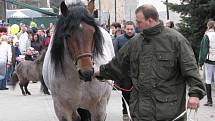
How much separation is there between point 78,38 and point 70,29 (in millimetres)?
243

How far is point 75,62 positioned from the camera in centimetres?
689

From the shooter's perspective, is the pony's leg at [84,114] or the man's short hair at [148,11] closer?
the man's short hair at [148,11]

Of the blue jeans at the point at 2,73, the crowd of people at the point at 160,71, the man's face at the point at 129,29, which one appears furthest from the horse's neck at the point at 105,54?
the blue jeans at the point at 2,73

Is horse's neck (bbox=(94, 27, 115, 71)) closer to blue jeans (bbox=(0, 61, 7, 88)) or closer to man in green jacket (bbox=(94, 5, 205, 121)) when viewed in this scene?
man in green jacket (bbox=(94, 5, 205, 121))

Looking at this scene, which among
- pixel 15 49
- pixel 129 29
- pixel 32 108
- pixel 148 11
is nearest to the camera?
pixel 148 11

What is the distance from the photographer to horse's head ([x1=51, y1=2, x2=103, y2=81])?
21.7ft

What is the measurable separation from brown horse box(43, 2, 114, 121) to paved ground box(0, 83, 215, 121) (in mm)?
3494

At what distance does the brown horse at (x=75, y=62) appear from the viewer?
690 cm

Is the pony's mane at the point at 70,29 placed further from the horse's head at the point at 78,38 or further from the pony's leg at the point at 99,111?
the pony's leg at the point at 99,111

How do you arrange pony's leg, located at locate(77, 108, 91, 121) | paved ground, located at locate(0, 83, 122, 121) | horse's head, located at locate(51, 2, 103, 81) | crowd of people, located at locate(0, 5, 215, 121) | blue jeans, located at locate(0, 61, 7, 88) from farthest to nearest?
blue jeans, located at locate(0, 61, 7, 88), paved ground, located at locate(0, 83, 122, 121), pony's leg, located at locate(77, 108, 91, 121), horse's head, located at locate(51, 2, 103, 81), crowd of people, located at locate(0, 5, 215, 121)

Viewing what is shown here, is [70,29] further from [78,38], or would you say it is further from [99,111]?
[99,111]

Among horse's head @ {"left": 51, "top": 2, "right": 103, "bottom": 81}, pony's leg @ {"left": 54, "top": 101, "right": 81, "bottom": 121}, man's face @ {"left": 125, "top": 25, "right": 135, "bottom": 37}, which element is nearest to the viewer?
A: horse's head @ {"left": 51, "top": 2, "right": 103, "bottom": 81}

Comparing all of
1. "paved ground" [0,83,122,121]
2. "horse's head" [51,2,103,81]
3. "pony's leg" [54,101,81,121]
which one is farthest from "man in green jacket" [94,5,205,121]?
"paved ground" [0,83,122,121]

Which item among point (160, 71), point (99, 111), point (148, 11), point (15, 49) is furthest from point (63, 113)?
point (15, 49)
